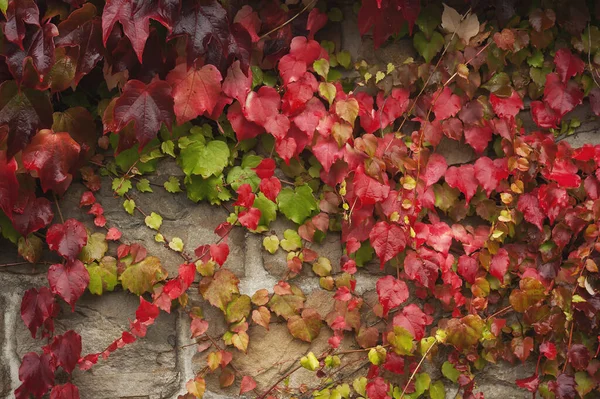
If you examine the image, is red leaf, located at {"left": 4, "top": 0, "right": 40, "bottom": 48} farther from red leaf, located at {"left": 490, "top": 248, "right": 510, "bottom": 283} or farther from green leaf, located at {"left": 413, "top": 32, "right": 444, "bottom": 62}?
red leaf, located at {"left": 490, "top": 248, "right": 510, "bottom": 283}

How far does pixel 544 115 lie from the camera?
6.56 ft

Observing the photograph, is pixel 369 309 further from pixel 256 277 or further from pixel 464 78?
pixel 464 78

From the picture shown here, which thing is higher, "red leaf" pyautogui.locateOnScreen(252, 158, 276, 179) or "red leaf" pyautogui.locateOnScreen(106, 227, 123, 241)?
"red leaf" pyautogui.locateOnScreen(252, 158, 276, 179)

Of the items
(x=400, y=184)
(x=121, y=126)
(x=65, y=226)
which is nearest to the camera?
(x=121, y=126)

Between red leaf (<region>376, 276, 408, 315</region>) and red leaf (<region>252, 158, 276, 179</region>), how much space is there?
49 centimetres

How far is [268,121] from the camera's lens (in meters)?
→ 1.88

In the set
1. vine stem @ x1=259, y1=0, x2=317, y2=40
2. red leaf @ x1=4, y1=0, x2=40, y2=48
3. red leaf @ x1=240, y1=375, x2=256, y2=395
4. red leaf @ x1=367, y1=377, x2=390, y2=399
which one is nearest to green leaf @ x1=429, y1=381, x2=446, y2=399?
red leaf @ x1=367, y1=377, x2=390, y2=399

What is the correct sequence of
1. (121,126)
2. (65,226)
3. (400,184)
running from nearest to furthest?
(121,126)
(65,226)
(400,184)

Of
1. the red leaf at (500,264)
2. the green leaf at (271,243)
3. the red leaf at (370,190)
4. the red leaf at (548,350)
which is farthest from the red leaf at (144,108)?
the red leaf at (548,350)

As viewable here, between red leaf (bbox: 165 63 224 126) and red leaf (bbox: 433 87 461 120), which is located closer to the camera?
red leaf (bbox: 165 63 224 126)

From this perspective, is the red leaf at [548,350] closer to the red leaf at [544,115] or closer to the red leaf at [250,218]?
the red leaf at [544,115]

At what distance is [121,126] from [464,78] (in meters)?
1.07

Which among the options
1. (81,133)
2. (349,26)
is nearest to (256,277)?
(81,133)

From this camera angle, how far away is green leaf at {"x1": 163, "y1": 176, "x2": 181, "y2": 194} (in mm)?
1936
